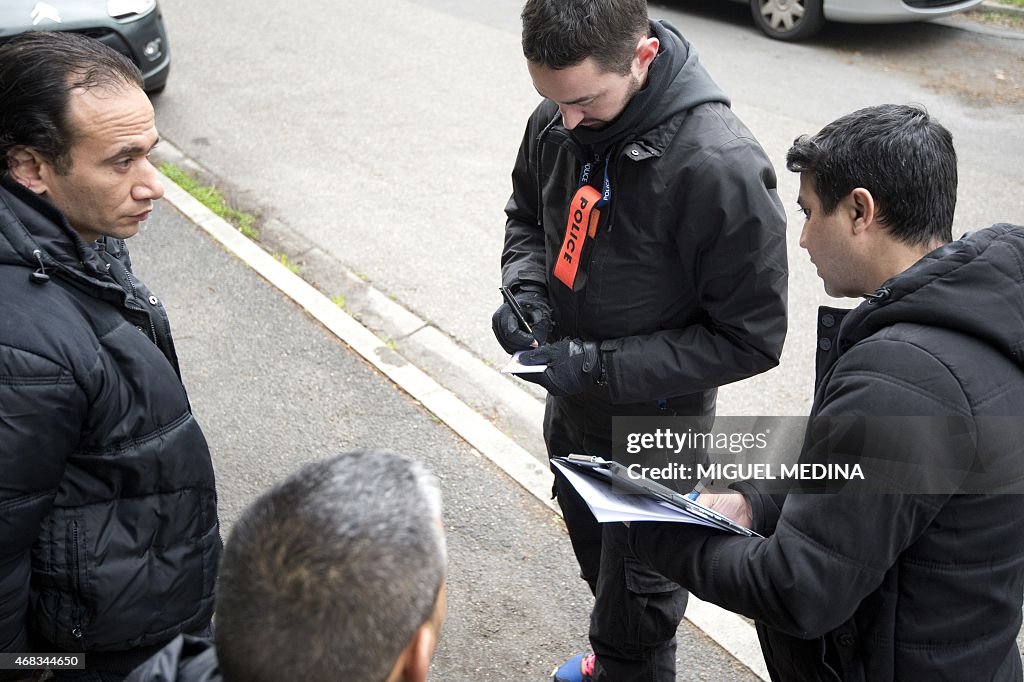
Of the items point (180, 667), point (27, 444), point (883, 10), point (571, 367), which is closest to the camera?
point (180, 667)

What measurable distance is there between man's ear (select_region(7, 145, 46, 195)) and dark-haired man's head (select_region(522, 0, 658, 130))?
3.93 feet

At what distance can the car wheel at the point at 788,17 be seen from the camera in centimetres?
885

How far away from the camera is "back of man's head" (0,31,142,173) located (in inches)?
81.6

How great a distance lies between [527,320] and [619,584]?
2.71 feet

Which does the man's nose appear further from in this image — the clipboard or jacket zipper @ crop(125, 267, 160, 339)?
jacket zipper @ crop(125, 267, 160, 339)

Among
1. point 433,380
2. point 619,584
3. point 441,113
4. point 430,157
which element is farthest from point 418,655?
point 441,113

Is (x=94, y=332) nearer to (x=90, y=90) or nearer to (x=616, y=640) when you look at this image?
(x=90, y=90)

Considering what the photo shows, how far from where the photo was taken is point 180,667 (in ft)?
5.31

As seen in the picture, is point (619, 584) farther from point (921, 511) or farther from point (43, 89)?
point (43, 89)

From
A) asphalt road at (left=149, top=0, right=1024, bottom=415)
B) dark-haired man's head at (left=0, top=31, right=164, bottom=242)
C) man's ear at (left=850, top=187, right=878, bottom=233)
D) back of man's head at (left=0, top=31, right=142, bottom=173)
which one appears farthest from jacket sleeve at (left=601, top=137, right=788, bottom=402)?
asphalt road at (left=149, top=0, right=1024, bottom=415)

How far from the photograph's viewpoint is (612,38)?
237 cm

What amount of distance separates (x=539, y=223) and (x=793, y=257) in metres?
3.18

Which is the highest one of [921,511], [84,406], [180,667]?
[921,511]

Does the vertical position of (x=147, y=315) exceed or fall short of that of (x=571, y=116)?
it falls short
